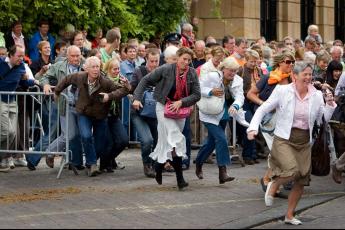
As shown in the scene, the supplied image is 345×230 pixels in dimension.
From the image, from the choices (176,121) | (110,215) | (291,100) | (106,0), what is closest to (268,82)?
(176,121)

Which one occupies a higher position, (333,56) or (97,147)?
(333,56)

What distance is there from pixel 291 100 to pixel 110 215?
7.71 feet

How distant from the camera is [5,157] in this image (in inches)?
565

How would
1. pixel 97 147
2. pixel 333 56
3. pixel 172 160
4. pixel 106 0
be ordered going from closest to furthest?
pixel 172 160, pixel 97 147, pixel 333 56, pixel 106 0

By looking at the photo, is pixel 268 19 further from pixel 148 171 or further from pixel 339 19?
pixel 148 171

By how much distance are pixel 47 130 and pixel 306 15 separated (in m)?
17.9

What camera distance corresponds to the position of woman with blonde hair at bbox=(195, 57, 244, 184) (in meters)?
13.1

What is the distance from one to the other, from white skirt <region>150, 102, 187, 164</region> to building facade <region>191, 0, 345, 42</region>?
10163 mm

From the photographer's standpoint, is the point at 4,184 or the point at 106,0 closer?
the point at 4,184

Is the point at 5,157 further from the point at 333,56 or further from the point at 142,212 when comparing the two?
the point at 333,56

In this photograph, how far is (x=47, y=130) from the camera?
1438 centimetres

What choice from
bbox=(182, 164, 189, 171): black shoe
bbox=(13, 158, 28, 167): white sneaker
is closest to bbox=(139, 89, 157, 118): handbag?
bbox=(182, 164, 189, 171): black shoe

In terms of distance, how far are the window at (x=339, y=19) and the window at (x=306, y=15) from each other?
1.53 m

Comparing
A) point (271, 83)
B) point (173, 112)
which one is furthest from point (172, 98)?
point (271, 83)
